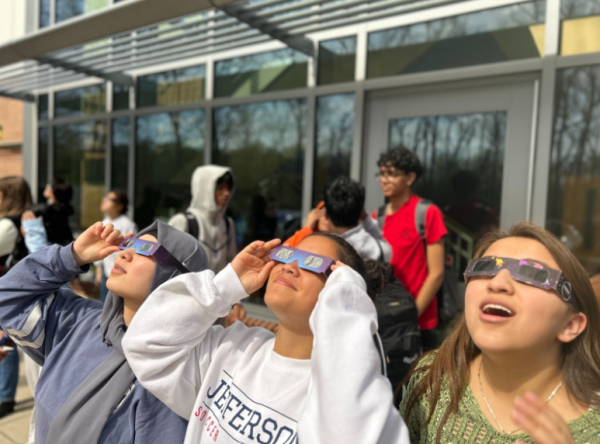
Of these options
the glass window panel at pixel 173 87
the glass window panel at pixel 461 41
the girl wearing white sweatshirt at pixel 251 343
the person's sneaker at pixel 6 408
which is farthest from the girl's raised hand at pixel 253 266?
the glass window panel at pixel 173 87

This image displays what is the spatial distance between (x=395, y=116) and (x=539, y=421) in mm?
3837

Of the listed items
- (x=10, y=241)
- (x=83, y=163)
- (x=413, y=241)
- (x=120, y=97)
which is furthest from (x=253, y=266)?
(x=83, y=163)

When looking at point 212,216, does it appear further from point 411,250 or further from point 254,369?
point 254,369

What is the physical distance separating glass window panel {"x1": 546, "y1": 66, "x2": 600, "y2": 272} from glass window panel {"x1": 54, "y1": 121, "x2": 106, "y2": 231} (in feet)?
20.7

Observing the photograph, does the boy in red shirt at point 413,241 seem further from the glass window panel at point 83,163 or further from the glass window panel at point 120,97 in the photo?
the glass window panel at point 83,163

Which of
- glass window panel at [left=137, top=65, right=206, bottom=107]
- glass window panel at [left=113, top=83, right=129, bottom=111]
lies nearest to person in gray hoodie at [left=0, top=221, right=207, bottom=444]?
glass window panel at [left=137, top=65, right=206, bottom=107]

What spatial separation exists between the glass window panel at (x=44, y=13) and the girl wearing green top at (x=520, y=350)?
8859 mm

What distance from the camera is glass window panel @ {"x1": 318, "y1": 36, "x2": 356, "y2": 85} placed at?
15.9 feet

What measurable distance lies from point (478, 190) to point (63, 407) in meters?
3.54

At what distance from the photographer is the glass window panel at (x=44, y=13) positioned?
7.93m

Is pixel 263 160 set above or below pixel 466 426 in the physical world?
above

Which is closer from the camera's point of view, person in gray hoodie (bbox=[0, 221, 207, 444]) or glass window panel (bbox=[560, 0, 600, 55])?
person in gray hoodie (bbox=[0, 221, 207, 444])

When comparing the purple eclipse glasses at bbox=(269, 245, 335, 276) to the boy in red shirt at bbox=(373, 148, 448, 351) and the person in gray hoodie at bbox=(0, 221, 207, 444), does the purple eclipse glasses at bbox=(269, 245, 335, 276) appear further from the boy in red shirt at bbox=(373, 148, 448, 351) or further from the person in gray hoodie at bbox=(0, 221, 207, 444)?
the boy in red shirt at bbox=(373, 148, 448, 351)

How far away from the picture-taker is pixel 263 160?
559 centimetres
